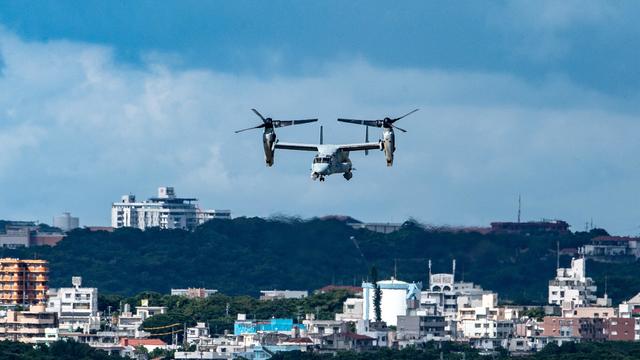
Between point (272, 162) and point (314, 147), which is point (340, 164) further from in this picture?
point (272, 162)

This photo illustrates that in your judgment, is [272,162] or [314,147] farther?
[314,147]

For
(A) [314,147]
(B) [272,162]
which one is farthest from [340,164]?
(B) [272,162]

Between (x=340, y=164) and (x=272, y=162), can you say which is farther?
(x=340, y=164)
